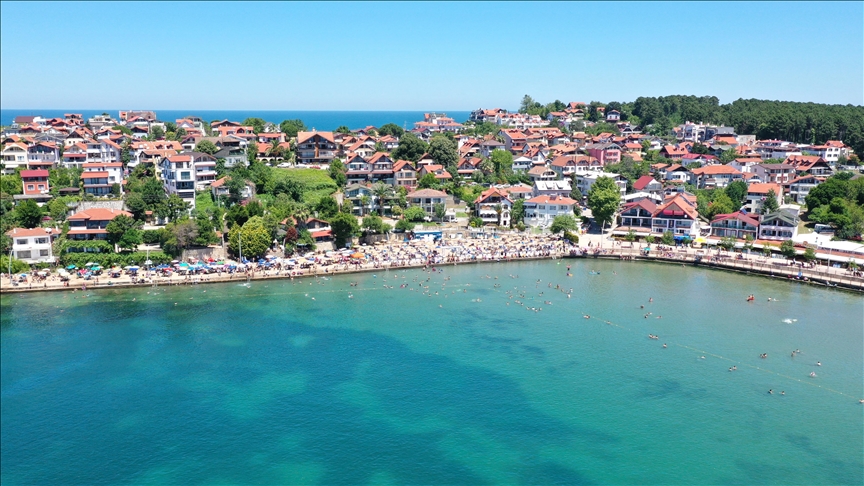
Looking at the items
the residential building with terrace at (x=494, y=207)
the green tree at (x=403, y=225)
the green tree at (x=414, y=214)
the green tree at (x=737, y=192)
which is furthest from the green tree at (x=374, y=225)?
the green tree at (x=737, y=192)

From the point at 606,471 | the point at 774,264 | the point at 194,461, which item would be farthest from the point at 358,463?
the point at 774,264

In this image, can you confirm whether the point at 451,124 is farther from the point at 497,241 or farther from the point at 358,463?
the point at 358,463

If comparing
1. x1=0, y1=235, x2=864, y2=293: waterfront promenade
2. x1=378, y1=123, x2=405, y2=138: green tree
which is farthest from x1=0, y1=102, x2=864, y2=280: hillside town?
x1=378, y1=123, x2=405, y2=138: green tree

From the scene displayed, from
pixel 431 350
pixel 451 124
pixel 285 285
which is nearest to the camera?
pixel 431 350

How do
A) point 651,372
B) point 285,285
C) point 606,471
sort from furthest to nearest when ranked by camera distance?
point 285,285
point 651,372
point 606,471

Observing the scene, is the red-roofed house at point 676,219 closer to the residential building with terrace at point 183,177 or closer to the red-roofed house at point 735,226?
the red-roofed house at point 735,226

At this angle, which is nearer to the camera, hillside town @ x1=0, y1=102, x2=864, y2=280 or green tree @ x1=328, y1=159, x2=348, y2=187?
hillside town @ x1=0, y1=102, x2=864, y2=280

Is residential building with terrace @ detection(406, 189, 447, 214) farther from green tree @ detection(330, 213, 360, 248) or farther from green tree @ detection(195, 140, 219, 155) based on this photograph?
green tree @ detection(195, 140, 219, 155)

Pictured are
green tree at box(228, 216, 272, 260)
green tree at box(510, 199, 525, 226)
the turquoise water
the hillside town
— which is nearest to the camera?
the turquoise water
